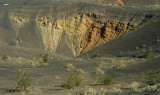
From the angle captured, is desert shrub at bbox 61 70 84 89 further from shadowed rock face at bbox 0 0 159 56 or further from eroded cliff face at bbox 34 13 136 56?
eroded cliff face at bbox 34 13 136 56

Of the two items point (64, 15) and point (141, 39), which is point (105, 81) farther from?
point (64, 15)

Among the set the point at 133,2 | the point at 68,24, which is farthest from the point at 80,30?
the point at 133,2

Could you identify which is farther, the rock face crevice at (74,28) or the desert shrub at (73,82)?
the rock face crevice at (74,28)

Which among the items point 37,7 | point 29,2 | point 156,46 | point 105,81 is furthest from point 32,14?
point 105,81

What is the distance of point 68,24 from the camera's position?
2657 inches

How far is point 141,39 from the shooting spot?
135 ft

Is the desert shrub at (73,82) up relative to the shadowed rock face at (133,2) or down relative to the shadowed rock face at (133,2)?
down

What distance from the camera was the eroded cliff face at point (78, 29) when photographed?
207 feet

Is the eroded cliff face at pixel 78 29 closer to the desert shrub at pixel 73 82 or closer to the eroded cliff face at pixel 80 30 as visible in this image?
the eroded cliff face at pixel 80 30

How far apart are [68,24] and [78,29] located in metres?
3.01

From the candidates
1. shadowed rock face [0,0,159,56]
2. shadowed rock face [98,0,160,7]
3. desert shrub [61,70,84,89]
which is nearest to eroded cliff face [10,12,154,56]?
shadowed rock face [0,0,159,56]

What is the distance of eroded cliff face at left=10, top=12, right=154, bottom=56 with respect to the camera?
207 feet

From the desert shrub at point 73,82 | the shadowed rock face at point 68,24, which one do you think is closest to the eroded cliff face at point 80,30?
the shadowed rock face at point 68,24

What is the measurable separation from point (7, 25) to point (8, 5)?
10.6 metres
